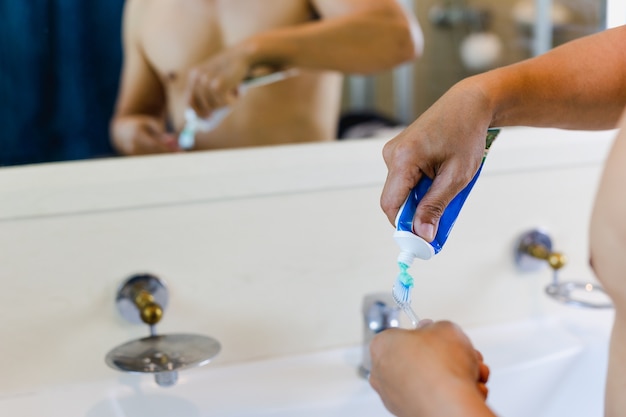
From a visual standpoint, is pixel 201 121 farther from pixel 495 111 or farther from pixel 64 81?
pixel 495 111

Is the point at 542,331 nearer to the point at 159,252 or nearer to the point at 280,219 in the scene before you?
the point at 280,219

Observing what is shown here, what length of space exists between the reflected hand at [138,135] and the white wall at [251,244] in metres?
0.03

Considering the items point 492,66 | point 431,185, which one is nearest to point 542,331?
point 492,66

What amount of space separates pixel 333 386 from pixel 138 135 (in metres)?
0.37

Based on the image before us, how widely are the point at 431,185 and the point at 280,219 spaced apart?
32 cm

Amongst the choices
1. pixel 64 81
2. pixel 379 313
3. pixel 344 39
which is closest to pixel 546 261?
pixel 379 313

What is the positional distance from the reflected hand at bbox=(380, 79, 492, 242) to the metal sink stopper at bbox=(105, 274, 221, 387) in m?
0.30

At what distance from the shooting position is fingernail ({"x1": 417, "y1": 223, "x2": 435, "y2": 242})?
65cm

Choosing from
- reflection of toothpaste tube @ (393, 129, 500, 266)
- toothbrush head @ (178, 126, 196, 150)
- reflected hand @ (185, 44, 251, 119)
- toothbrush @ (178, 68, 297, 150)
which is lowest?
reflection of toothpaste tube @ (393, 129, 500, 266)

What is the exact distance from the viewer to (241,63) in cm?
95

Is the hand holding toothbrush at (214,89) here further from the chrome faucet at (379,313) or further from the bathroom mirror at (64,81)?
the chrome faucet at (379,313)

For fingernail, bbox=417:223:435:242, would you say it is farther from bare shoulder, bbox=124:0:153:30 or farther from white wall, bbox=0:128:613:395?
bare shoulder, bbox=124:0:153:30

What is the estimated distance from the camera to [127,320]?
916 mm

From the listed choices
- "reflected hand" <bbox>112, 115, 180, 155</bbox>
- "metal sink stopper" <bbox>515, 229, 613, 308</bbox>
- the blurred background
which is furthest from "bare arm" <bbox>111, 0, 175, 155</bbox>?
"metal sink stopper" <bbox>515, 229, 613, 308</bbox>
